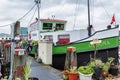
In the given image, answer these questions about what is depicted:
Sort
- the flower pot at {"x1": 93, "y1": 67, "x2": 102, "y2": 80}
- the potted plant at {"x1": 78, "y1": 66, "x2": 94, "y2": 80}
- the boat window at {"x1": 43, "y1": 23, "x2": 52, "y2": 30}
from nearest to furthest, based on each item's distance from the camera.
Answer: the potted plant at {"x1": 78, "y1": 66, "x2": 94, "y2": 80} → the flower pot at {"x1": 93, "y1": 67, "x2": 102, "y2": 80} → the boat window at {"x1": 43, "y1": 23, "x2": 52, "y2": 30}

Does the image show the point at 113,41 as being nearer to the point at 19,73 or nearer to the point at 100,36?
the point at 100,36

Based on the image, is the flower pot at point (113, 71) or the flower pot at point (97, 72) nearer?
the flower pot at point (97, 72)

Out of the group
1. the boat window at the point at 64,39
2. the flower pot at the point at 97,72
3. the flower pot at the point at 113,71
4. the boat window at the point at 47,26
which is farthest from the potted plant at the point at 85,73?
the boat window at the point at 47,26

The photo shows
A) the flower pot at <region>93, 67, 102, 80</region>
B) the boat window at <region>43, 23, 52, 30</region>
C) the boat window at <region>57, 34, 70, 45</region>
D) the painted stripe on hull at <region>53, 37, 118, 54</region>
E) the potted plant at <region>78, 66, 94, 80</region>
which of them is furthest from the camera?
the boat window at <region>43, 23, 52, 30</region>

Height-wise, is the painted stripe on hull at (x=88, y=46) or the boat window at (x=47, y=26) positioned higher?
the boat window at (x=47, y=26)

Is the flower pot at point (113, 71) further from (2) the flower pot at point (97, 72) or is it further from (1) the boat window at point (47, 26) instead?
(1) the boat window at point (47, 26)

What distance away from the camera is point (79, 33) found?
45.8ft

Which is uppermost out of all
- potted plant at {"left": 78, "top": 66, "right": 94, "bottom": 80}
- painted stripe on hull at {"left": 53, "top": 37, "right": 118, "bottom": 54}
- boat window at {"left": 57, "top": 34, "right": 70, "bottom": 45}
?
boat window at {"left": 57, "top": 34, "right": 70, "bottom": 45}

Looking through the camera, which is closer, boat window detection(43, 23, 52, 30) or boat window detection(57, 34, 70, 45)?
boat window detection(57, 34, 70, 45)

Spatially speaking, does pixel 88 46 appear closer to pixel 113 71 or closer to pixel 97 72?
pixel 113 71

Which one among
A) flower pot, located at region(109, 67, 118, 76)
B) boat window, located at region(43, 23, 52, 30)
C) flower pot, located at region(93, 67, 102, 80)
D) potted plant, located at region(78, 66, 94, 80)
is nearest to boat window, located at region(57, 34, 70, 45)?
boat window, located at region(43, 23, 52, 30)

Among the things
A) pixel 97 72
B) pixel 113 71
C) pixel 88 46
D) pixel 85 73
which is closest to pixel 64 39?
pixel 88 46

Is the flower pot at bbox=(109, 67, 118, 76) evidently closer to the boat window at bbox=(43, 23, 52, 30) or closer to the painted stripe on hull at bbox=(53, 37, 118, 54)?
the painted stripe on hull at bbox=(53, 37, 118, 54)

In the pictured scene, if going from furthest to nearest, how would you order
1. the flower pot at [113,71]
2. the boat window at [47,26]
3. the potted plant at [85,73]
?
the boat window at [47,26] → the flower pot at [113,71] → the potted plant at [85,73]
